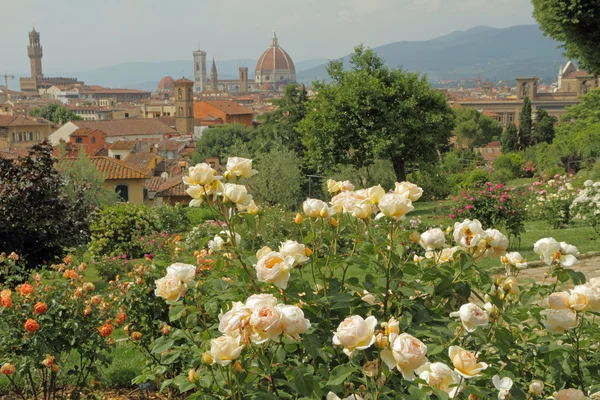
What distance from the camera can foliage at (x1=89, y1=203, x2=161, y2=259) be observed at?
11.1 meters

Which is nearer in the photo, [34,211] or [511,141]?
[34,211]

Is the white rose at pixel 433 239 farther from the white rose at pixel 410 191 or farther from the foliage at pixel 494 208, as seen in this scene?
the foliage at pixel 494 208

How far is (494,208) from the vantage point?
7723mm

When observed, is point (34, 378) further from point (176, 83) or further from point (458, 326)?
point (176, 83)

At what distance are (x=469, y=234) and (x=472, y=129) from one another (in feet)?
177

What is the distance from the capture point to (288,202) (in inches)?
750

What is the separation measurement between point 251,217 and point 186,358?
736mm

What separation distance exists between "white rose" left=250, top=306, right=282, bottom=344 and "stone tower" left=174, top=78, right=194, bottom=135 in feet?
257

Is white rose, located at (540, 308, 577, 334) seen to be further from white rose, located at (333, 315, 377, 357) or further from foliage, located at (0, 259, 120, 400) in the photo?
foliage, located at (0, 259, 120, 400)

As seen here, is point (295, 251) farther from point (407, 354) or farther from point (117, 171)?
point (117, 171)

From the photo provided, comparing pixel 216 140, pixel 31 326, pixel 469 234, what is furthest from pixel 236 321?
pixel 216 140

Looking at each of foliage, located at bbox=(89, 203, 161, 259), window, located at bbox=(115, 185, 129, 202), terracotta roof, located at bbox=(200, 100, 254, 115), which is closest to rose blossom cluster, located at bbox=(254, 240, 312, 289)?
foliage, located at bbox=(89, 203, 161, 259)

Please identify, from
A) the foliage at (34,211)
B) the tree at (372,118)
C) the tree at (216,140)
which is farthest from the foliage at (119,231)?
the tree at (216,140)

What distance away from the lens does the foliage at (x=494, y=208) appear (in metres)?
7.68
